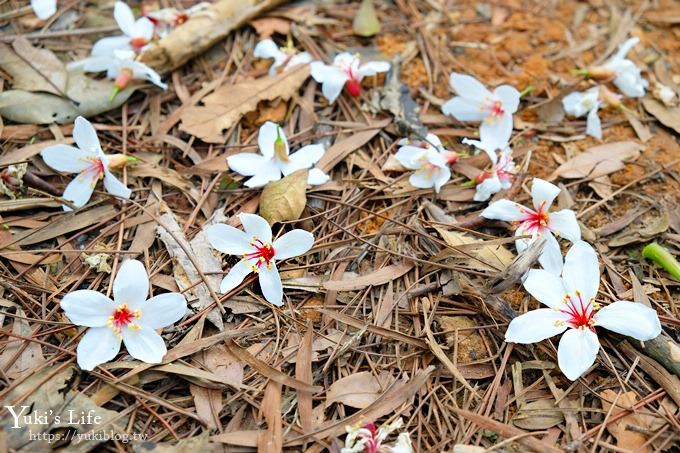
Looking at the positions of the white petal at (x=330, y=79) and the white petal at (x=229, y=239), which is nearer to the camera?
the white petal at (x=229, y=239)

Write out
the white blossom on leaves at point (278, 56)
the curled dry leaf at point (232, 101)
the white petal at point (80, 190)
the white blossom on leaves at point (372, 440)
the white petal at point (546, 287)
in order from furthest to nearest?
the white blossom on leaves at point (278, 56) → the curled dry leaf at point (232, 101) → the white petal at point (80, 190) → the white petal at point (546, 287) → the white blossom on leaves at point (372, 440)

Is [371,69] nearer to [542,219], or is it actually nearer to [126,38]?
[542,219]

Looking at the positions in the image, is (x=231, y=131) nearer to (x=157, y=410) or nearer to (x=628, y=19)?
(x=157, y=410)

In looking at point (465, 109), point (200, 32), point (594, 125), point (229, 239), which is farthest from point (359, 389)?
point (200, 32)

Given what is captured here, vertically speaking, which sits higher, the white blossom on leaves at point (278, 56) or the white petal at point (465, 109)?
the white blossom on leaves at point (278, 56)

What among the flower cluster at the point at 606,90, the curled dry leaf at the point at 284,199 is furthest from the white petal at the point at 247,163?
the flower cluster at the point at 606,90

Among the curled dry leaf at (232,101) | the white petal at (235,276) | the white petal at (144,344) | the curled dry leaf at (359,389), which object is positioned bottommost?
the curled dry leaf at (359,389)

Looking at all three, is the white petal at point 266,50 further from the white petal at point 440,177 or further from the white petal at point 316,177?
the white petal at point 440,177

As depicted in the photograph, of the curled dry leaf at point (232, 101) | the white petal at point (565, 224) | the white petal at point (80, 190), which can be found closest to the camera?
the white petal at point (565, 224)
